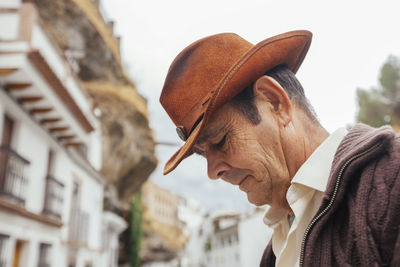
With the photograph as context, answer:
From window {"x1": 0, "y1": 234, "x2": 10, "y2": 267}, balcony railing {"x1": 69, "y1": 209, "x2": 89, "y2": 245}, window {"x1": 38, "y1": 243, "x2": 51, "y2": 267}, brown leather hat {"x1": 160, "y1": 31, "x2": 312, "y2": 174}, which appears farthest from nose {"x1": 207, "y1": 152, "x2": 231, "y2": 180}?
balcony railing {"x1": 69, "y1": 209, "x2": 89, "y2": 245}

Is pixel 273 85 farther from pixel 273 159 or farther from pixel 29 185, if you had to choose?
pixel 29 185

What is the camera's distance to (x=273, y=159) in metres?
1.26

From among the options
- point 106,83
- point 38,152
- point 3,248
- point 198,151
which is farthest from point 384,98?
point 198,151

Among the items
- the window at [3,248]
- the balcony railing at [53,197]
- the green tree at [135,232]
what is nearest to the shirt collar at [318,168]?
the window at [3,248]

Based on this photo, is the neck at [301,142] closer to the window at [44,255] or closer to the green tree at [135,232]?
the window at [44,255]

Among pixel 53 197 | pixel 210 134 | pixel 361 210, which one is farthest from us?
pixel 53 197

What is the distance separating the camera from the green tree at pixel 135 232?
22.8m

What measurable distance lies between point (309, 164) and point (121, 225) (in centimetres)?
2057

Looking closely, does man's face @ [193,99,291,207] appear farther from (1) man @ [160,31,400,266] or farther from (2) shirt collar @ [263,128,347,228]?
(2) shirt collar @ [263,128,347,228]

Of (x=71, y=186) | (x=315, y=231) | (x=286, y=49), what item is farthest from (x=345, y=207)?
(x=71, y=186)

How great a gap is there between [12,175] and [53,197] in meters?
2.45

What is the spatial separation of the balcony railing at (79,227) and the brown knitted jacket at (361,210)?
12885 mm

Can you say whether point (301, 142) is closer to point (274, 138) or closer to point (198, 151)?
point (274, 138)

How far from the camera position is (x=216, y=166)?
1.38 m
